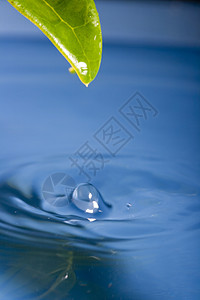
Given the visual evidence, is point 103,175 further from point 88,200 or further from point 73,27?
point 73,27

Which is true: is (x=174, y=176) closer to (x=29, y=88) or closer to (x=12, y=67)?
(x=29, y=88)

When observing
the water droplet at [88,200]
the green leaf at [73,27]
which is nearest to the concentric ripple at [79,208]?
the water droplet at [88,200]

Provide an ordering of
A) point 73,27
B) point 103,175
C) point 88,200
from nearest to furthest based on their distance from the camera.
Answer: point 73,27
point 88,200
point 103,175

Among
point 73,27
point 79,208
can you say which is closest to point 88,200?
point 79,208

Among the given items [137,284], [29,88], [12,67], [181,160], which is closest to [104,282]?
[137,284]

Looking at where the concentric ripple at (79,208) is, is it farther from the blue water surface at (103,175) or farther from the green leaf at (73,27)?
the green leaf at (73,27)

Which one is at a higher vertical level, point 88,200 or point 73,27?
point 73,27
